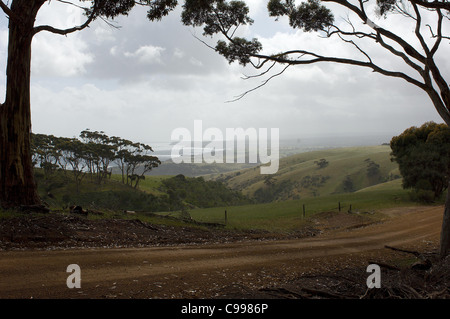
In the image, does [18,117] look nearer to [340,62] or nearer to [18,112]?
[18,112]

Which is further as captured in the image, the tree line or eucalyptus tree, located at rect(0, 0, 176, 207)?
the tree line

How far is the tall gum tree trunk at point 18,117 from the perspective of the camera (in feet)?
35.9

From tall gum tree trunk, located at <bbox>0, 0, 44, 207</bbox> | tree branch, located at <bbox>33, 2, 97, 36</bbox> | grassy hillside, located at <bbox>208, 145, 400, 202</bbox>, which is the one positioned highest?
tree branch, located at <bbox>33, 2, 97, 36</bbox>

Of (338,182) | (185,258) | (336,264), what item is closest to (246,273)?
(185,258)

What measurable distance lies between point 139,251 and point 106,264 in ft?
5.38

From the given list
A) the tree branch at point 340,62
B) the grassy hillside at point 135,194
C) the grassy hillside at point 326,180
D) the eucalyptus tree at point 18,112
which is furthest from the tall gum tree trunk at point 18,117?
the grassy hillside at point 326,180

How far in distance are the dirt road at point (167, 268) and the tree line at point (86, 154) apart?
45912mm

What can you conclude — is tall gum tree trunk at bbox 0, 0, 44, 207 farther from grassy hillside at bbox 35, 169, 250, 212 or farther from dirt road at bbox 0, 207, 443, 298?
grassy hillside at bbox 35, 169, 250, 212

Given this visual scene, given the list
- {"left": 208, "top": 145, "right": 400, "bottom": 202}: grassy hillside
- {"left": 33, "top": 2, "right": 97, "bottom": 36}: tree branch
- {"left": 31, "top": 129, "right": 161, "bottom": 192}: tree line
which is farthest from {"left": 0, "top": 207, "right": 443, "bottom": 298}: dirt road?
{"left": 208, "top": 145, "right": 400, "bottom": 202}: grassy hillside

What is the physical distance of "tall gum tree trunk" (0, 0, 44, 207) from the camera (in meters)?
10.9

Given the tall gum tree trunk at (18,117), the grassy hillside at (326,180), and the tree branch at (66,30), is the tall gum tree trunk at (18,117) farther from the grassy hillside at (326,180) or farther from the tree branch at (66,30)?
the grassy hillside at (326,180)

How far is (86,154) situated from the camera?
53.2 m

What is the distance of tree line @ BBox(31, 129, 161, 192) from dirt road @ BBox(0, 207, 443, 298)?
4591cm

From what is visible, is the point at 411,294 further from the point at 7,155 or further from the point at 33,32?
the point at 33,32
